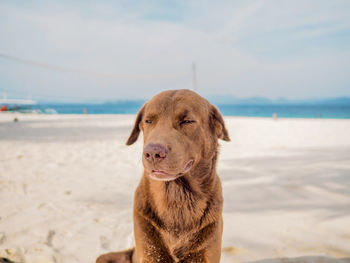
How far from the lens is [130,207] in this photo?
4230mm

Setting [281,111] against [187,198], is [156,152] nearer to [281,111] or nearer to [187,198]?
[187,198]

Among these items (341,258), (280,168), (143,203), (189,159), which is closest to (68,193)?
(143,203)

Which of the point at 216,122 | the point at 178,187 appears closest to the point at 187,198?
the point at 178,187

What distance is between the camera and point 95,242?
312cm

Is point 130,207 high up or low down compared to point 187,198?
down

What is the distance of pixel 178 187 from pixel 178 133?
464 millimetres

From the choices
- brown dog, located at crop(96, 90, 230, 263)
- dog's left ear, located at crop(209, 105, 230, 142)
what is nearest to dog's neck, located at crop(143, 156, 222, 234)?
brown dog, located at crop(96, 90, 230, 263)

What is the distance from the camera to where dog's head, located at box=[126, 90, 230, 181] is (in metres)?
1.78

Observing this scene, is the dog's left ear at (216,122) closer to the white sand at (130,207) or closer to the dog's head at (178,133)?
the dog's head at (178,133)

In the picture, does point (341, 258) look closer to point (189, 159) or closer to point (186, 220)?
point (186, 220)

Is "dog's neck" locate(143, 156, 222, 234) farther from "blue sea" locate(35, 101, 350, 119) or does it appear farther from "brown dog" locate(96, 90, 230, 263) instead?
"blue sea" locate(35, 101, 350, 119)

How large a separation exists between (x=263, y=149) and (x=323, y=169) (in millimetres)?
3215

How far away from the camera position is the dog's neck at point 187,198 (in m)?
1.95

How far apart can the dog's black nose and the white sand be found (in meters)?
1.75
